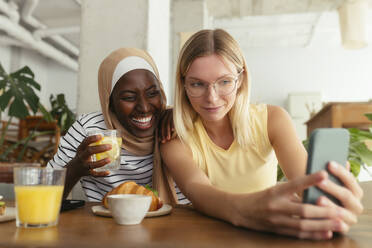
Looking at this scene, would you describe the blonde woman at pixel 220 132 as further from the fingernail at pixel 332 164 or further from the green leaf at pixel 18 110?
the green leaf at pixel 18 110

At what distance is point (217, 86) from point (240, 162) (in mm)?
354

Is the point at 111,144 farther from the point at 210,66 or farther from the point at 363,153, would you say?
the point at 363,153

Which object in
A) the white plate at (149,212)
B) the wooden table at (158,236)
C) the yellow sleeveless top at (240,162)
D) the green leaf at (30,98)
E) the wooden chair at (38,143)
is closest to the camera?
the wooden table at (158,236)

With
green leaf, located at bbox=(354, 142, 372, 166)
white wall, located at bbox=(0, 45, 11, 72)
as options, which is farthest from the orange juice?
white wall, located at bbox=(0, 45, 11, 72)

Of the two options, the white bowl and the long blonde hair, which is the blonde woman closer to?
the long blonde hair

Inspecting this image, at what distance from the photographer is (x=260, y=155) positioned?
1464 millimetres

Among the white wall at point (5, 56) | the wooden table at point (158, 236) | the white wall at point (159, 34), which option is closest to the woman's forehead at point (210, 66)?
the wooden table at point (158, 236)

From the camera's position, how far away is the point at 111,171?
5.18 ft

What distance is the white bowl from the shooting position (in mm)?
831

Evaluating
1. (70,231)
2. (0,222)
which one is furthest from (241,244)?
(0,222)

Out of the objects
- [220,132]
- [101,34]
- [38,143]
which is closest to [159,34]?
[101,34]

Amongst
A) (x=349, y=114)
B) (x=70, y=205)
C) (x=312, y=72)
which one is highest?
(x=312, y=72)

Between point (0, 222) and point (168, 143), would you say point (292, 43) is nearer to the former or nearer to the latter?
point (168, 143)

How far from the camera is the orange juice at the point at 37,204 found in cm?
80
